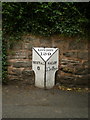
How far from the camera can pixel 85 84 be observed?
5770 mm

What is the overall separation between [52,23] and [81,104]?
2.41m

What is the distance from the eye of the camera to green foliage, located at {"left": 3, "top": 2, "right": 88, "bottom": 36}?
5.50 metres

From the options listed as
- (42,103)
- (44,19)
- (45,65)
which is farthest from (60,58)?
(42,103)

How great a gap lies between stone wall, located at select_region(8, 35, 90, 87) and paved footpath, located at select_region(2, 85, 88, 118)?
A: 37 centimetres

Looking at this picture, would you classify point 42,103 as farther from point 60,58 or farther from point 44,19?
point 44,19

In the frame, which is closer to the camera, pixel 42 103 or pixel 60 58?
pixel 42 103

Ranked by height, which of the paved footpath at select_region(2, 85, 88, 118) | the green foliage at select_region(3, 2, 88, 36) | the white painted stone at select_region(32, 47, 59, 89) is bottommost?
the paved footpath at select_region(2, 85, 88, 118)

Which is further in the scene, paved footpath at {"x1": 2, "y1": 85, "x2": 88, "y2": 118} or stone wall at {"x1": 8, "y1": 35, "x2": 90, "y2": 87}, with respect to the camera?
stone wall at {"x1": 8, "y1": 35, "x2": 90, "y2": 87}

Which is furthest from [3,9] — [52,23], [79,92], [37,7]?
[79,92]

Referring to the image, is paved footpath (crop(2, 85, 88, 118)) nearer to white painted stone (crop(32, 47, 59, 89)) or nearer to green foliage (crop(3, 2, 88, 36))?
white painted stone (crop(32, 47, 59, 89))

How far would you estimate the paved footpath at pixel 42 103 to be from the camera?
12.9 ft

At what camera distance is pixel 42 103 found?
4516 mm

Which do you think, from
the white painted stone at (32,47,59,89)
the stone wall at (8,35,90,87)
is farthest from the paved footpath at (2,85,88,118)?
the stone wall at (8,35,90,87)

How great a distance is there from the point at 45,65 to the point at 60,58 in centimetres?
49
